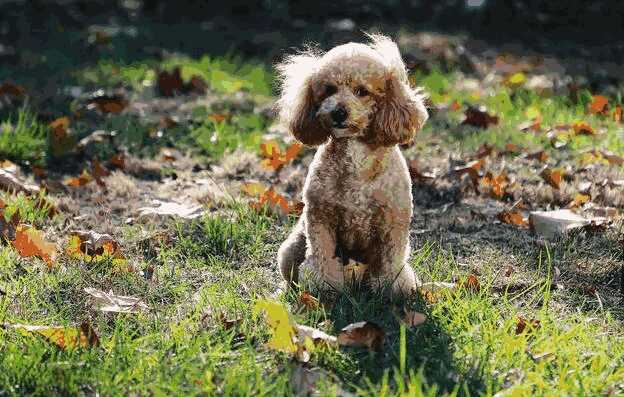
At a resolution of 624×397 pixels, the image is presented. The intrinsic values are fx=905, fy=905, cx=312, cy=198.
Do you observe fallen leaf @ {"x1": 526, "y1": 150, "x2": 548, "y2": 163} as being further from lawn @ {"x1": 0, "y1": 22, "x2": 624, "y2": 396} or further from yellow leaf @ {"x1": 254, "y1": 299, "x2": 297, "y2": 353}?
yellow leaf @ {"x1": 254, "y1": 299, "x2": 297, "y2": 353}

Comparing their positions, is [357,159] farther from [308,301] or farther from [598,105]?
[598,105]

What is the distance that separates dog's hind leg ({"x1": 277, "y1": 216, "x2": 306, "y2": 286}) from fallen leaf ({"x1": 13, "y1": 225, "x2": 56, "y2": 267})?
1046mm

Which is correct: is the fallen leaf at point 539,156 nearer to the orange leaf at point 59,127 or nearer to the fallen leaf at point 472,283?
the fallen leaf at point 472,283

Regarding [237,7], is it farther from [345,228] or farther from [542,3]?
[345,228]

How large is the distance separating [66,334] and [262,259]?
1.28 metres

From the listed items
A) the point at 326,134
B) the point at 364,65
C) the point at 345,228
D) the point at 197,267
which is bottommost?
the point at 197,267

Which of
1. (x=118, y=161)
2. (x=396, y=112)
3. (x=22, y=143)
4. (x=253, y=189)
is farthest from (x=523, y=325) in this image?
(x=22, y=143)

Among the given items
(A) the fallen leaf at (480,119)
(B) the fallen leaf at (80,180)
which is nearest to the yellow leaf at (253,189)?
(B) the fallen leaf at (80,180)

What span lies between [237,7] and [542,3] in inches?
148

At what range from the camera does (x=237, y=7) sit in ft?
37.8

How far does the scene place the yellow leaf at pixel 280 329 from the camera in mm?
3162

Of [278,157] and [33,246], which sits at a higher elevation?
[33,246]

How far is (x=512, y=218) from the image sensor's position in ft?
15.6

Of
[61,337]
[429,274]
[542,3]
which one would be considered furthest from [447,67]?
[61,337]
